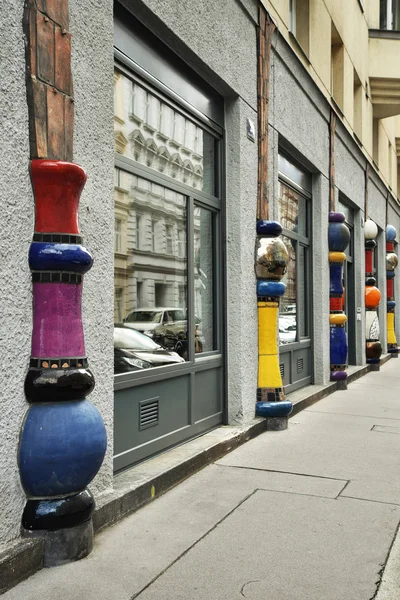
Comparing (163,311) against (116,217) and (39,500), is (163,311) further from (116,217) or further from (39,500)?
(39,500)

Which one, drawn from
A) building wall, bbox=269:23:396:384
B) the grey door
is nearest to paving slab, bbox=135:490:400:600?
building wall, bbox=269:23:396:384

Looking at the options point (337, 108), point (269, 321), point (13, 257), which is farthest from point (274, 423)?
point (337, 108)

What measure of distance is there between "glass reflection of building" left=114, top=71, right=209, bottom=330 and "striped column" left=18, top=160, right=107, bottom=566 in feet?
4.82

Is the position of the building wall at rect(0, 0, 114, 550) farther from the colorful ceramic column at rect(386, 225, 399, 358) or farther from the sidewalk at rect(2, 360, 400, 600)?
the colorful ceramic column at rect(386, 225, 399, 358)

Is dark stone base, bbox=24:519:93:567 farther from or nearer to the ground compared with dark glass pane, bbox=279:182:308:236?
nearer to the ground

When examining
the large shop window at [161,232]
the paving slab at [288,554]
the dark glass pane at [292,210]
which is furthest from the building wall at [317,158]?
the paving slab at [288,554]

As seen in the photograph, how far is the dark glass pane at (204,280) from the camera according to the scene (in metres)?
6.02

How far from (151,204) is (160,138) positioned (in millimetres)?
621

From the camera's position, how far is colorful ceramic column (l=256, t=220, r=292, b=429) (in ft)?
21.7

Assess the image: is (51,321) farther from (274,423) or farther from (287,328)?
(287,328)

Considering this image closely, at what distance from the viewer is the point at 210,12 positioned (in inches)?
223

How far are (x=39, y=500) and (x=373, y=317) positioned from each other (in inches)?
436

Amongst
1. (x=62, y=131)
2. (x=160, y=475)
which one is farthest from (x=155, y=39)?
(x=160, y=475)

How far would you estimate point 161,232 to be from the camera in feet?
17.7
